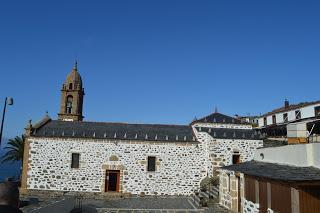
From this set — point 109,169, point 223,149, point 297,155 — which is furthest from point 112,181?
point 297,155

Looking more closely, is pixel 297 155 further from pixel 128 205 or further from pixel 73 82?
pixel 73 82

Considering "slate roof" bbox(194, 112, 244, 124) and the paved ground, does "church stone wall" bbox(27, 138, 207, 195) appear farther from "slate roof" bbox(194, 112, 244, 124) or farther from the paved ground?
"slate roof" bbox(194, 112, 244, 124)

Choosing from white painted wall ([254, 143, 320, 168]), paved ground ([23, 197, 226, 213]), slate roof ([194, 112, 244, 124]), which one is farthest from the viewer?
slate roof ([194, 112, 244, 124])

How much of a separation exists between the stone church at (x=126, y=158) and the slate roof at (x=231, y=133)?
8 cm

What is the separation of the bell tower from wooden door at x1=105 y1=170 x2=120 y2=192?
8561 mm

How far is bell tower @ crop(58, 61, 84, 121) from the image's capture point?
108 feet

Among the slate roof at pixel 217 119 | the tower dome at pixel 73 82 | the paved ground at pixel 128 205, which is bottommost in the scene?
the paved ground at pixel 128 205

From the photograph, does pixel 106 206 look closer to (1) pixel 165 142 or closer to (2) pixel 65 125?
(1) pixel 165 142

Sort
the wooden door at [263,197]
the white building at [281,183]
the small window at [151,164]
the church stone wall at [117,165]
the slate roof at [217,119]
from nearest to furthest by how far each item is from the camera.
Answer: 1. the white building at [281,183]
2. the wooden door at [263,197]
3. the church stone wall at [117,165]
4. the small window at [151,164]
5. the slate roof at [217,119]

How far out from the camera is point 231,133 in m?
27.2

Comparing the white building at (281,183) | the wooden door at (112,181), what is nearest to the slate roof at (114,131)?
the wooden door at (112,181)

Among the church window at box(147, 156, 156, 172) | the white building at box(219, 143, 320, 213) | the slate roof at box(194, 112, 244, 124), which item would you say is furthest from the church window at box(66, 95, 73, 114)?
the white building at box(219, 143, 320, 213)

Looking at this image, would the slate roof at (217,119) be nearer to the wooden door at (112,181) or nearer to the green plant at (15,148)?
the wooden door at (112,181)

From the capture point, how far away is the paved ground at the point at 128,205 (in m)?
18.9
